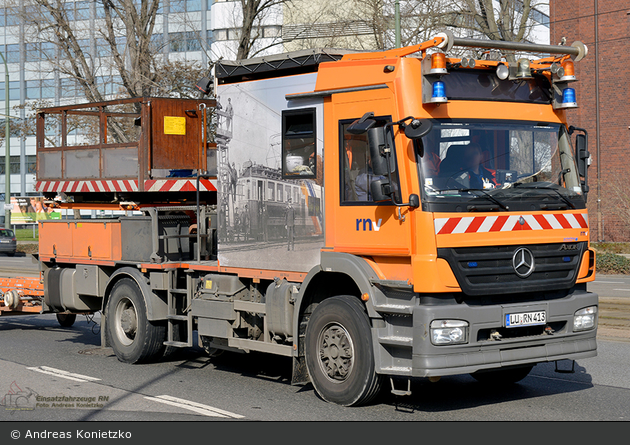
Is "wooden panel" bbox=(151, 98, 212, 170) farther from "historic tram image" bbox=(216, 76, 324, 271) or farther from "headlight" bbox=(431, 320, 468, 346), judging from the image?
"headlight" bbox=(431, 320, 468, 346)

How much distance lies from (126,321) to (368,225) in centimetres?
440

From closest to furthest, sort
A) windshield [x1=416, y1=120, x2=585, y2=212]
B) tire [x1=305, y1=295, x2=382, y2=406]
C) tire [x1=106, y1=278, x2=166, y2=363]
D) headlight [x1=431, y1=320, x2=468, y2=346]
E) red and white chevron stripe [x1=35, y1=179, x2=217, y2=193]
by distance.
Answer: headlight [x1=431, y1=320, x2=468, y2=346] < windshield [x1=416, y1=120, x2=585, y2=212] < tire [x1=305, y1=295, x2=382, y2=406] < tire [x1=106, y1=278, x2=166, y2=363] < red and white chevron stripe [x1=35, y1=179, x2=217, y2=193]

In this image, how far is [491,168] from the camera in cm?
705

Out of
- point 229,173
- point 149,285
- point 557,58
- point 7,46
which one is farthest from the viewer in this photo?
point 7,46

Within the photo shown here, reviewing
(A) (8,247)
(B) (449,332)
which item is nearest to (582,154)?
(B) (449,332)

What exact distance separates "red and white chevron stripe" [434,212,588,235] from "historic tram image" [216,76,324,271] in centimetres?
149

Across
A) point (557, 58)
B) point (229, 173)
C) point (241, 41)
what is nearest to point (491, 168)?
point (557, 58)

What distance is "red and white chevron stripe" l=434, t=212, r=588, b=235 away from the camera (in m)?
6.65

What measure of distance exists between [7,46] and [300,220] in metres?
57.7

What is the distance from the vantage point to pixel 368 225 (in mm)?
7188

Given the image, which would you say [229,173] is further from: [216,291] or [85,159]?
[85,159]

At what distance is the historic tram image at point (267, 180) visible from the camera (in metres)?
7.86

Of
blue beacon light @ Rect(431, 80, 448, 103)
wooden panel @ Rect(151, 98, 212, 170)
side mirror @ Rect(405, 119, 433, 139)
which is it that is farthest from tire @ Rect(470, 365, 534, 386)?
wooden panel @ Rect(151, 98, 212, 170)

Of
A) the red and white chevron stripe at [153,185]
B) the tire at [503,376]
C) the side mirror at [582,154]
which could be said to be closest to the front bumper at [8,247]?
the red and white chevron stripe at [153,185]
